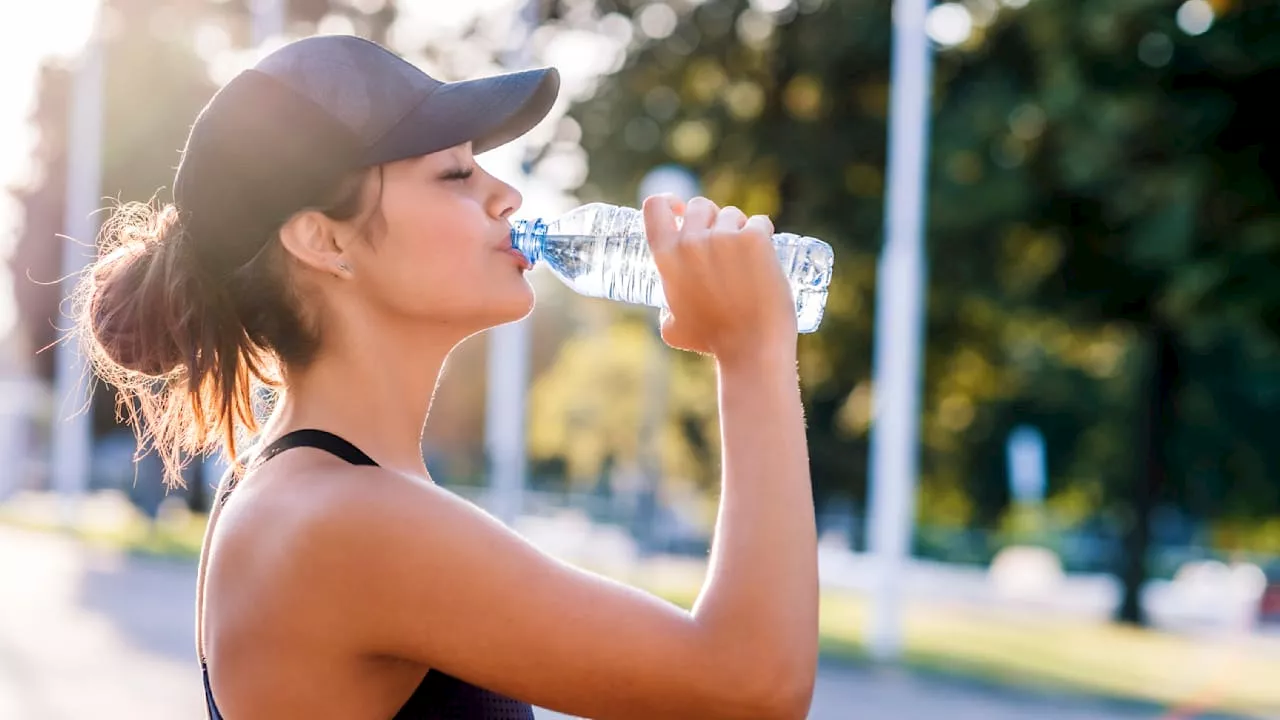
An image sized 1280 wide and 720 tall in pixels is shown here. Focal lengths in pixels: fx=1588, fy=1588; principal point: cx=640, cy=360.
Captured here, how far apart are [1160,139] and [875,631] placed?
18.7 feet

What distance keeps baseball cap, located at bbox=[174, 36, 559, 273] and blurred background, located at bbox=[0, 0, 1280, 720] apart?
286 inches

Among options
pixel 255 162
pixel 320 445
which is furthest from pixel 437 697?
pixel 255 162

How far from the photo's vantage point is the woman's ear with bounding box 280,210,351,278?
1.86 m

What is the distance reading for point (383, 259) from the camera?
187 centimetres

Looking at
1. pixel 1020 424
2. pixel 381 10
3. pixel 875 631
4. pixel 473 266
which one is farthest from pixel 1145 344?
pixel 1020 424

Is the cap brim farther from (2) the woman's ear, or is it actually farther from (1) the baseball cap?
(2) the woman's ear

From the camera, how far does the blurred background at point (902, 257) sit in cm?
1314

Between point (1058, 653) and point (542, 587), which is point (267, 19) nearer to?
point (1058, 653)

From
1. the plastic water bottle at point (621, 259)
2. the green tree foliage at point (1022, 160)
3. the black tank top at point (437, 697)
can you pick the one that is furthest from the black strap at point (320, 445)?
the green tree foliage at point (1022, 160)

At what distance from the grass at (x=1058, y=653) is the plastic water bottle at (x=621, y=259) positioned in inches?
365

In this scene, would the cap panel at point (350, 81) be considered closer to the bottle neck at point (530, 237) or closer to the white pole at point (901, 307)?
the bottle neck at point (530, 237)

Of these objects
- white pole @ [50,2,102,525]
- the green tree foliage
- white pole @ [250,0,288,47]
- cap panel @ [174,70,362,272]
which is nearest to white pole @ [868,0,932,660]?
the green tree foliage

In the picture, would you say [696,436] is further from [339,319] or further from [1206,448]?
[339,319]

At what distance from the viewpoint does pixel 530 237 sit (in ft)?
7.22
